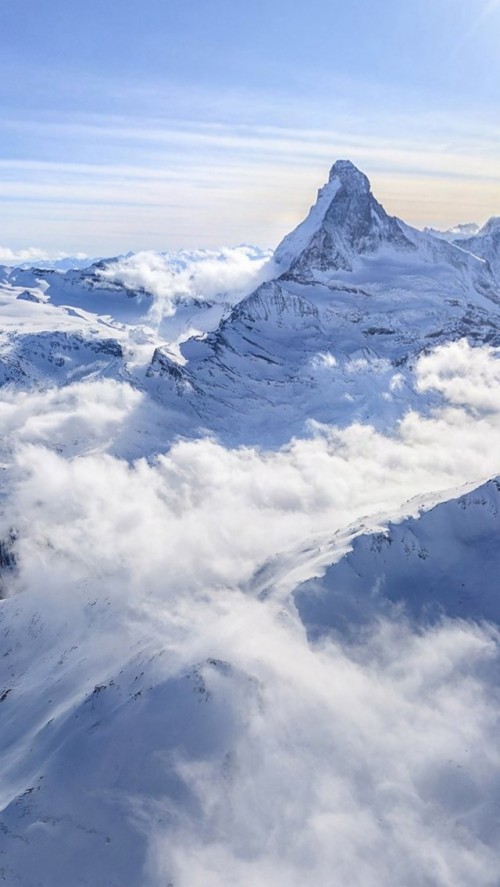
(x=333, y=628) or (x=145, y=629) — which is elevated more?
(x=333, y=628)

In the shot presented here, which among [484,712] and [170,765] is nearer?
[170,765]

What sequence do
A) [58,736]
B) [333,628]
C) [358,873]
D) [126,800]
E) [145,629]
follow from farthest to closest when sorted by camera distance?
[145,629] → [333,628] → [58,736] → [126,800] → [358,873]

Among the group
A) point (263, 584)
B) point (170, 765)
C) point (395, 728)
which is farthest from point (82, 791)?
point (263, 584)

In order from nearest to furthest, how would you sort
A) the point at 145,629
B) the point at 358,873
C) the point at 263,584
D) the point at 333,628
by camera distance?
1. the point at 358,873
2. the point at 333,628
3. the point at 145,629
4. the point at 263,584

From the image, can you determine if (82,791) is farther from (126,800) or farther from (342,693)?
(342,693)

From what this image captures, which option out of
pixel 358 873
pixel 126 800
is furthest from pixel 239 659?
pixel 358 873

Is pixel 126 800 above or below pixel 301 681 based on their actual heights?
below

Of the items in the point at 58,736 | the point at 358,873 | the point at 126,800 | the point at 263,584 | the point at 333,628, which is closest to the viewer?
the point at 358,873

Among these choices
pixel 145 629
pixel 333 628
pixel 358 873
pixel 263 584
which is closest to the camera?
pixel 358 873

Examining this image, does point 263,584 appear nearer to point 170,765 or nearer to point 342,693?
point 342,693
